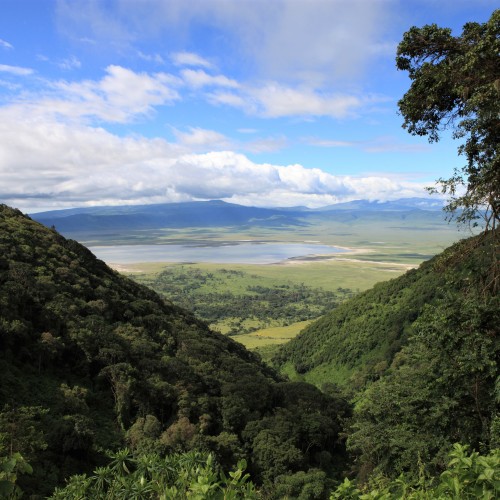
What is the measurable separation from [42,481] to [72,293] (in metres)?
26.1

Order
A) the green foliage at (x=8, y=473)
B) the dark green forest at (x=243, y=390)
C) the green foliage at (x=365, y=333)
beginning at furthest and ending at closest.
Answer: the green foliage at (x=365, y=333) → the dark green forest at (x=243, y=390) → the green foliage at (x=8, y=473)

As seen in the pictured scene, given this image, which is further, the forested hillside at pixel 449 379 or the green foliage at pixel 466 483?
the forested hillside at pixel 449 379

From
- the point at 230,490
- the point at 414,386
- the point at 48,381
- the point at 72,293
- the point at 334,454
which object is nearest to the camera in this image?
the point at 230,490

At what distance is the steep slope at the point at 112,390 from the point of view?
2523 centimetres

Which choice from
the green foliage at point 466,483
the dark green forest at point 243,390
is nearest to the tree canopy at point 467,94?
the dark green forest at point 243,390

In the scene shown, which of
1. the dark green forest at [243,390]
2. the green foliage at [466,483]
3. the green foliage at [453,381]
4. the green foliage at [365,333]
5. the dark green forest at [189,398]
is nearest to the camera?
the green foliage at [466,483]

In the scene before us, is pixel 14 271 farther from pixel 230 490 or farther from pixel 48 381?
pixel 230 490

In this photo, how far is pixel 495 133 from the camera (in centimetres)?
1278

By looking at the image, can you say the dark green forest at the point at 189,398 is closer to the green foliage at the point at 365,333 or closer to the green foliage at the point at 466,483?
the green foliage at the point at 466,483

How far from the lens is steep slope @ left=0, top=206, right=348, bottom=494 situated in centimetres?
2523

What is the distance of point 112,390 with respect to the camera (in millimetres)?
33250

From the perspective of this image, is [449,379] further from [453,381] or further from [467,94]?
[467,94]

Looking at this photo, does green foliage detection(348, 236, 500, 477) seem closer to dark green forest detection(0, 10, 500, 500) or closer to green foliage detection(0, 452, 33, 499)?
dark green forest detection(0, 10, 500, 500)

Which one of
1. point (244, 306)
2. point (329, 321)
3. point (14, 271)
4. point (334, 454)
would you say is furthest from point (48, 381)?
point (244, 306)
